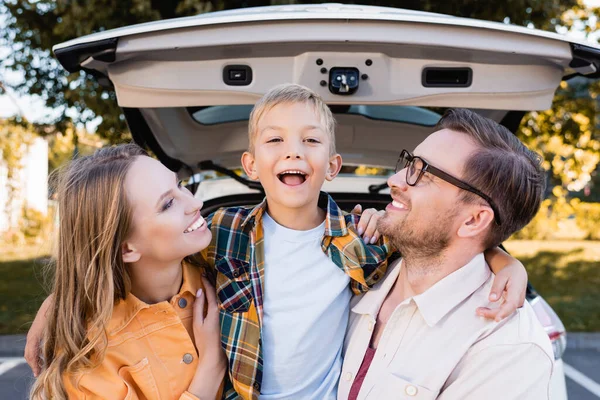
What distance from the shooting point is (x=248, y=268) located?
179 cm

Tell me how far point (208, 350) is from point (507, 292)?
914mm

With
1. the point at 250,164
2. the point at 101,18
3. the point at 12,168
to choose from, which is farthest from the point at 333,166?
the point at 12,168

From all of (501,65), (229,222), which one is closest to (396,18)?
(501,65)

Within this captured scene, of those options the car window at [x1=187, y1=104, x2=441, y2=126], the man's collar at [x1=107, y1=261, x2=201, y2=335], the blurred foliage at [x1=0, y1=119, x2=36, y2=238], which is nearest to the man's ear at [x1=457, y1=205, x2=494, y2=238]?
the man's collar at [x1=107, y1=261, x2=201, y2=335]

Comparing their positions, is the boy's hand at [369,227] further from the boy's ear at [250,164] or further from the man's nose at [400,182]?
the boy's ear at [250,164]

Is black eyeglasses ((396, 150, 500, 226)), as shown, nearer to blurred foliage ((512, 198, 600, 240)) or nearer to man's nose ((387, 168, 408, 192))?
man's nose ((387, 168, 408, 192))

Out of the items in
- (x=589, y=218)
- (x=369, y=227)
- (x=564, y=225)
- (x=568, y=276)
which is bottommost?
(x=564, y=225)

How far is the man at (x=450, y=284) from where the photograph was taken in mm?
1518

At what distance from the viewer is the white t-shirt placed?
1.72 m

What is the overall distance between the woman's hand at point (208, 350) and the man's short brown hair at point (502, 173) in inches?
34.8

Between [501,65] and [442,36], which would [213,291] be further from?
[501,65]

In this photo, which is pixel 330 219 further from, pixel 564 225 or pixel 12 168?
pixel 564 225

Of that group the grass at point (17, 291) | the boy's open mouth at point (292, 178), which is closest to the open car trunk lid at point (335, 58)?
the boy's open mouth at point (292, 178)

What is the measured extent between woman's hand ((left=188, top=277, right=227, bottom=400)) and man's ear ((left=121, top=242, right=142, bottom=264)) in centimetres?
24
